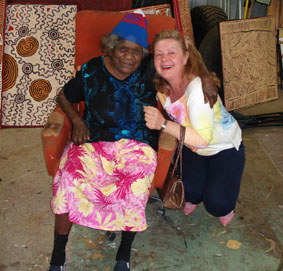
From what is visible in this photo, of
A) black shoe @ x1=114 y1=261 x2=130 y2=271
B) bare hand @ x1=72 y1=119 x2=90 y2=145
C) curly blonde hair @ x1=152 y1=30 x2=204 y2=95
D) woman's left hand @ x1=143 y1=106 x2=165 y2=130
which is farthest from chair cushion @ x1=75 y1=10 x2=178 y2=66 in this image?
black shoe @ x1=114 y1=261 x2=130 y2=271

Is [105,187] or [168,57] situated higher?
[168,57]

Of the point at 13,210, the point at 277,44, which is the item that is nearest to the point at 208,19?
the point at 277,44

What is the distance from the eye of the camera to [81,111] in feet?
9.30

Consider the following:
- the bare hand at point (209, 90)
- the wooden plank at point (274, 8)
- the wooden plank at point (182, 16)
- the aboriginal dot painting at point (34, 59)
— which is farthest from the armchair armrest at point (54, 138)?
the wooden plank at point (274, 8)

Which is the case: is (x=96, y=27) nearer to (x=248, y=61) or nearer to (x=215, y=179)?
(x=215, y=179)

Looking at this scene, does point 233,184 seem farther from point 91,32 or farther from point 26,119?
point 26,119

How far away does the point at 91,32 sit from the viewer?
2.83 meters

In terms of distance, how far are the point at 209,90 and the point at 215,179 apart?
0.62 m

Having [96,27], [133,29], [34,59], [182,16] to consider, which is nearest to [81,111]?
[96,27]

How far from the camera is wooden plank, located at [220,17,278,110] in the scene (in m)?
4.35

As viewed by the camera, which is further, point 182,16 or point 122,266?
point 182,16

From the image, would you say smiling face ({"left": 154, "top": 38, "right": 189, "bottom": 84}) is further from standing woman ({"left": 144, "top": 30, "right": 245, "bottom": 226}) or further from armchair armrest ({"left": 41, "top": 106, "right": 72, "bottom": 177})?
armchair armrest ({"left": 41, "top": 106, "right": 72, "bottom": 177})

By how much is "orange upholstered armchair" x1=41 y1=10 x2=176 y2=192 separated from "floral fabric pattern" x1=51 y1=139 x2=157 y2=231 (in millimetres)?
74

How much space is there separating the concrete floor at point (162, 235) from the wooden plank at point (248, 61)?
1483mm
